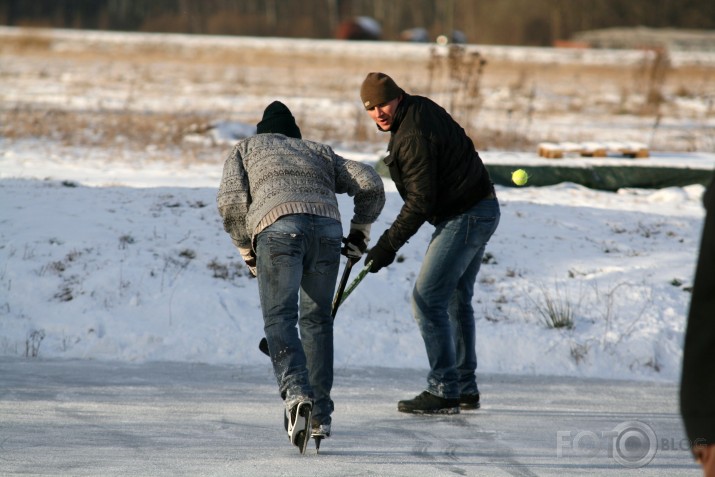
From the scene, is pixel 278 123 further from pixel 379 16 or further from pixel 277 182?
pixel 379 16

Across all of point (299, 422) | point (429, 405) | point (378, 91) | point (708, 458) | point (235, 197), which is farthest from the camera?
point (429, 405)

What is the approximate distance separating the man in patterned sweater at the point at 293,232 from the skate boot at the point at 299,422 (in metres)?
0.01

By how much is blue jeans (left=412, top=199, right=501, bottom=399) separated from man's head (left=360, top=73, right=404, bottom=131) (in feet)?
2.09

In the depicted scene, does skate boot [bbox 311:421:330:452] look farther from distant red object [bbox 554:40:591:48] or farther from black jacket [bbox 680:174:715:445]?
A: distant red object [bbox 554:40:591:48]

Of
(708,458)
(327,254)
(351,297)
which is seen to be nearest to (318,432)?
(327,254)

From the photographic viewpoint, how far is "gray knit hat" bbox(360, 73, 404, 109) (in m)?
5.08

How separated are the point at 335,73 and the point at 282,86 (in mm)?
4361

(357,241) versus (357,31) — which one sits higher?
(357,241)

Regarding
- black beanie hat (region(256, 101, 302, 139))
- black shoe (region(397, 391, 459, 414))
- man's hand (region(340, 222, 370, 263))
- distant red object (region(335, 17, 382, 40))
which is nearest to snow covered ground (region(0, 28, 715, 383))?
black shoe (region(397, 391, 459, 414))

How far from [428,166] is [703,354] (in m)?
3.00

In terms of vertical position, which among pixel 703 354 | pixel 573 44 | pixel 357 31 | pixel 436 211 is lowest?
pixel 573 44

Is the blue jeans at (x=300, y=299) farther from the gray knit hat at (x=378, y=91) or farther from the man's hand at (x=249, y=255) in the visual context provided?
the gray knit hat at (x=378, y=91)

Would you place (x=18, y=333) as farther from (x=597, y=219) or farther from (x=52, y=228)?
(x=597, y=219)

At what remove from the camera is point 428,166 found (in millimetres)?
5125
